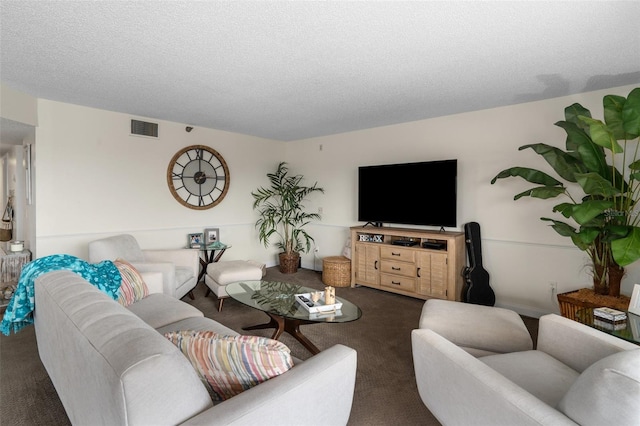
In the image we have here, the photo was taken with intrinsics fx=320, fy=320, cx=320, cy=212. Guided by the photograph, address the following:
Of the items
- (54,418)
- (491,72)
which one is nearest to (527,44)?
(491,72)

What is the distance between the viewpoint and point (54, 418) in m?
1.83

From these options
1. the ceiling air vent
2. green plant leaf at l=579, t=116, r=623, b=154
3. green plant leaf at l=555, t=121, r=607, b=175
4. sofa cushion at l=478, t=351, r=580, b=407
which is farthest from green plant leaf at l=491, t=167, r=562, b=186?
the ceiling air vent

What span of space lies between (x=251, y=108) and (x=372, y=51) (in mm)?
1878

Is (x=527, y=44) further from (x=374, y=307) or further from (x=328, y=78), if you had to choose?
(x=374, y=307)

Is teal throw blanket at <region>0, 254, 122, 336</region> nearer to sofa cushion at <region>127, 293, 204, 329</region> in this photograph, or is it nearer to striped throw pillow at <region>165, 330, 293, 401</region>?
sofa cushion at <region>127, 293, 204, 329</region>

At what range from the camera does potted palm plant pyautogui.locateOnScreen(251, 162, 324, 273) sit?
5.44 metres

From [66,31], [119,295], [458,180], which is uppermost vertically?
[66,31]

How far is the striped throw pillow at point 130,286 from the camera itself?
240cm

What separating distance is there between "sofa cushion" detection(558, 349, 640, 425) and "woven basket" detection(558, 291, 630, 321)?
1.70 meters

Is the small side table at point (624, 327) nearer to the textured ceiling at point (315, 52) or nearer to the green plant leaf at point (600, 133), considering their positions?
the green plant leaf at point (600, 133)

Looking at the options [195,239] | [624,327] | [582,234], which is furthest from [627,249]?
[195,239]

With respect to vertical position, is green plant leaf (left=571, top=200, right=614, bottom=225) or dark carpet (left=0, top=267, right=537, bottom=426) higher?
green plant leaf (left=571, top=200, right=614, bottom=225)

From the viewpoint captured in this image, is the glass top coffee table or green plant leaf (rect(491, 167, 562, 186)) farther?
green plant leaf (rect(491, 167, 562, 186))

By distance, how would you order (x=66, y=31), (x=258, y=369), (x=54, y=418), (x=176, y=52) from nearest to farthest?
(x=258, y=369) → (x=54, y=418) → (x=66, y=31) → (x=176, y=52)
